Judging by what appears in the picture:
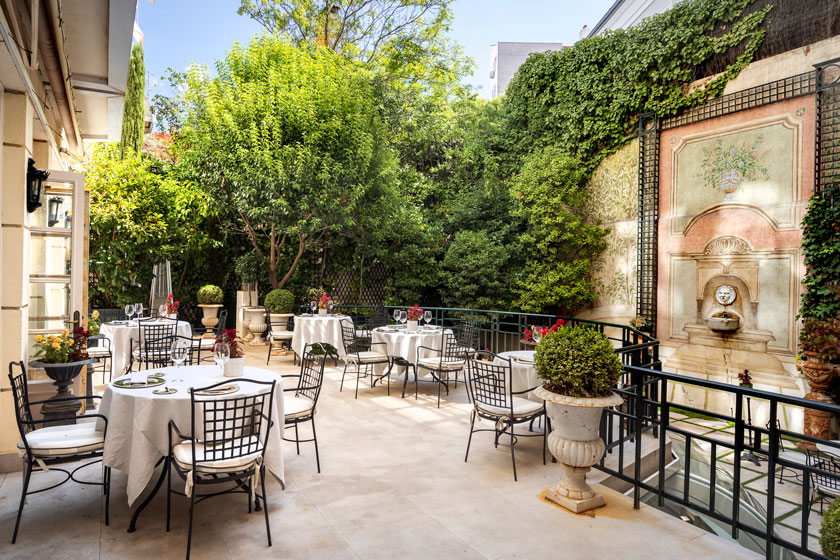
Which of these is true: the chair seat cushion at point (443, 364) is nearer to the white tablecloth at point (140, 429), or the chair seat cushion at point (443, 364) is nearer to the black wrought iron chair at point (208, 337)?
the white tablecloth at point (140, 429)

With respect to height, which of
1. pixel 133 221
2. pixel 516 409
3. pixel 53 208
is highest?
pixel 133 221

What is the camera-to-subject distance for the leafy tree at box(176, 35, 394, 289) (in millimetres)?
8562

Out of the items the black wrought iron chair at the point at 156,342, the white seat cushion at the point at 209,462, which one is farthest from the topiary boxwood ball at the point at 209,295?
the white seat cushion at the point at 209,462

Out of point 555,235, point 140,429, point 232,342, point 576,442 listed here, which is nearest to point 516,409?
point 576,442

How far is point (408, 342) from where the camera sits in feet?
21.0

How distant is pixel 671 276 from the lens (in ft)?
28.6

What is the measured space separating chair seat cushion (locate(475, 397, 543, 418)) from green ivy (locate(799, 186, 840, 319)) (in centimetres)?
524

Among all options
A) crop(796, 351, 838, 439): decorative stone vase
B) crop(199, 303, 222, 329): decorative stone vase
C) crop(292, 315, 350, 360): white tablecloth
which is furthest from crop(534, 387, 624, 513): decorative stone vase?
crop(199, 303, 222, 329): decorative stone vase

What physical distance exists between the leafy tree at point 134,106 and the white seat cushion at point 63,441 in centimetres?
1013

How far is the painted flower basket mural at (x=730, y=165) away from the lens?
7.66 metres

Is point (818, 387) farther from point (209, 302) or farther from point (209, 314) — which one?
point (209, 314)

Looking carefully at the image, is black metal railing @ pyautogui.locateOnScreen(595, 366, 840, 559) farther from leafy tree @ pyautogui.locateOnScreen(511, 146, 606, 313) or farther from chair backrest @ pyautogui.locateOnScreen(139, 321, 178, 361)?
leafy tree @ pyautogui.locateOnScreen(511, 146, 606, 313)

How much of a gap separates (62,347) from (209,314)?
6.94 meters

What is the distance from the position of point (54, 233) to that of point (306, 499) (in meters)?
3.27
